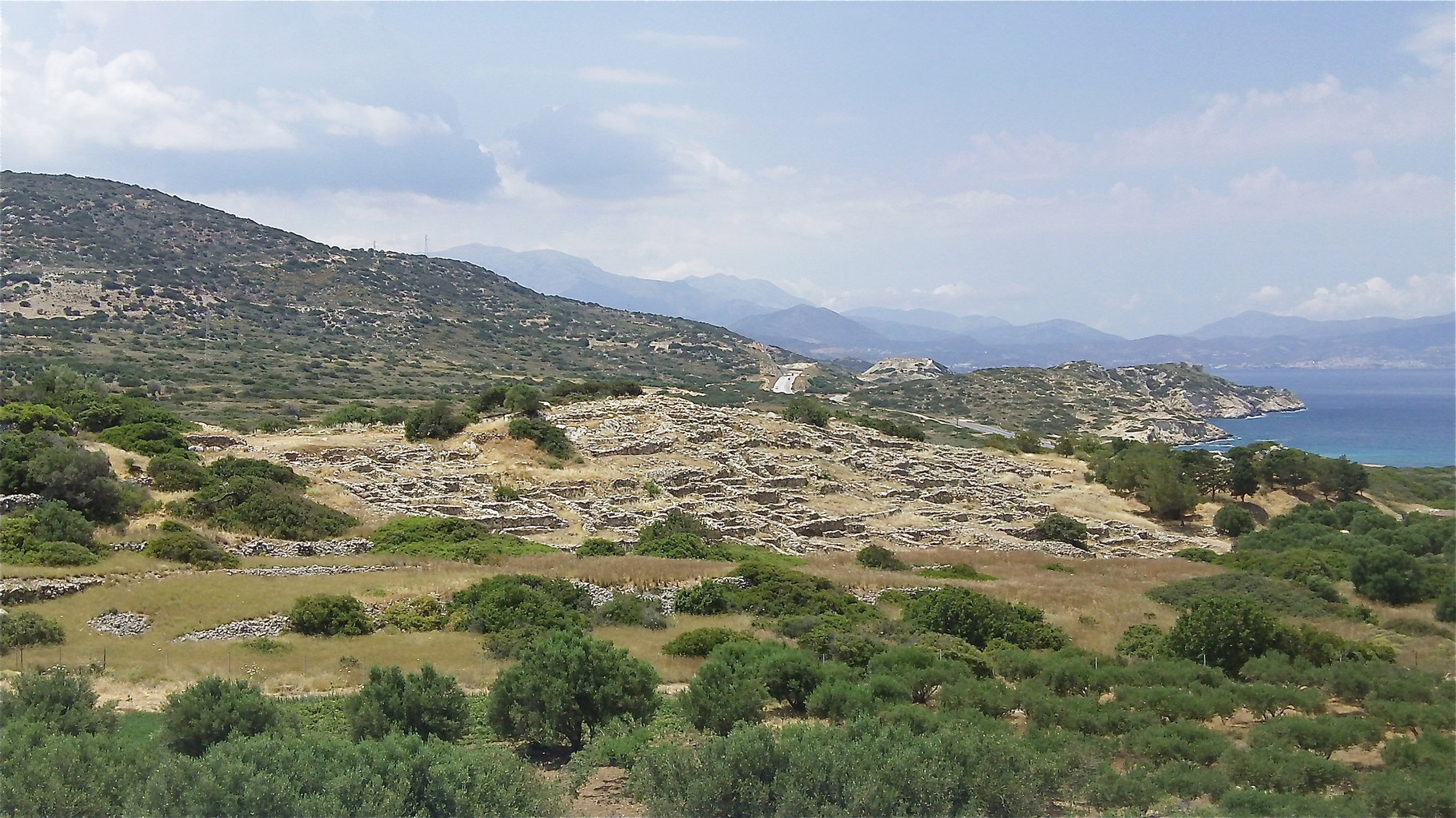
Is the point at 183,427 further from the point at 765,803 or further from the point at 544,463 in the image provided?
the point at 765,803

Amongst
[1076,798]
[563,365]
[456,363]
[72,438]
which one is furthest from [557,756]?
[563,365]

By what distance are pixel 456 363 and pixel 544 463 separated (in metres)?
69.7

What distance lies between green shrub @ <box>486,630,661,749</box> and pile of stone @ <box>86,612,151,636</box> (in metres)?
8.58

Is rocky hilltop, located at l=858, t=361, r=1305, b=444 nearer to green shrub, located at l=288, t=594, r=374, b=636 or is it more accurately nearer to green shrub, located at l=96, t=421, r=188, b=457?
green shrub, located at l=96, t=421, r=188, b=457

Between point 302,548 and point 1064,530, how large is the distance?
27.1m

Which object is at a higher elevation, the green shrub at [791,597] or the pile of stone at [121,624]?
the green shrub at [791,597]

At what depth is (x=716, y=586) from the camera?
19844mm

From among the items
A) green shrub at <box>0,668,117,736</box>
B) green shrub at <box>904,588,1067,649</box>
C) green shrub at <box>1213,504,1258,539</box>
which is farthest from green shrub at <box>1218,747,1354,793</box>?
green shrub at <box>1213,504,1258,539</box>

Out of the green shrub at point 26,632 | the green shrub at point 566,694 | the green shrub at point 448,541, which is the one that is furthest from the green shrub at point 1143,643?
the green shrub at point 26,632

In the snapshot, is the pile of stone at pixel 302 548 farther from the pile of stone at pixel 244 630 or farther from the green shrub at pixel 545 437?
the green shrub at pixel 545 437

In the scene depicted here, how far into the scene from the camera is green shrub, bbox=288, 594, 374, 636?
15.9 metres

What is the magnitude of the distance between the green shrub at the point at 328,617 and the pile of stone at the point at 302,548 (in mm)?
6789

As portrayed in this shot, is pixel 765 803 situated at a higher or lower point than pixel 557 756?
higher

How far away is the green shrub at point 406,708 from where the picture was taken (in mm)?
9562
